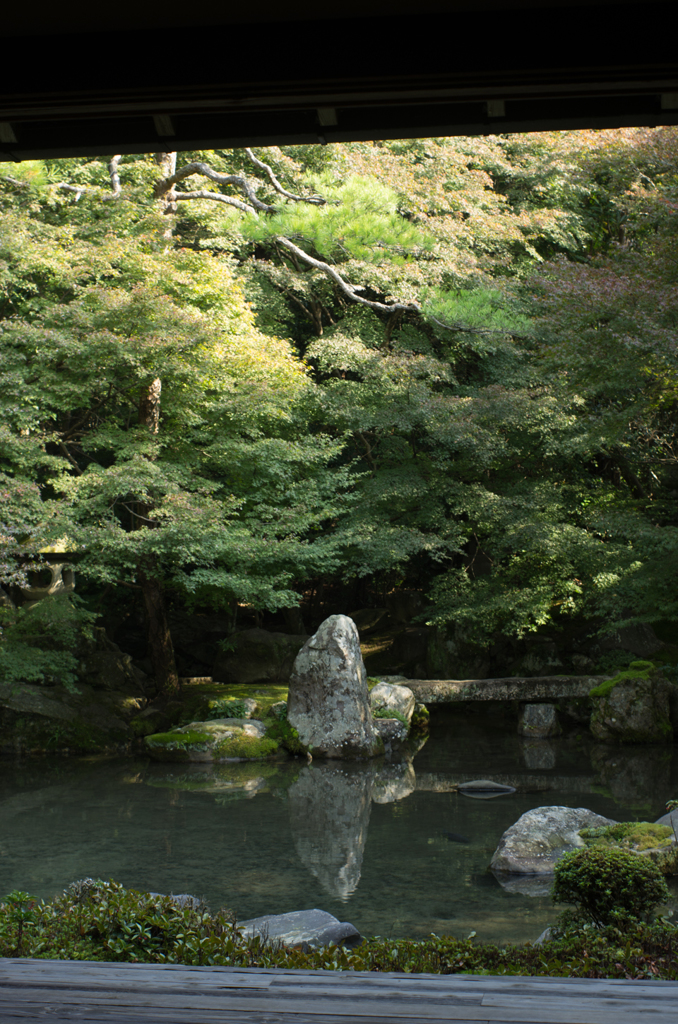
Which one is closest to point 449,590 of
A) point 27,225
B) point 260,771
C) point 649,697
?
point 649,697

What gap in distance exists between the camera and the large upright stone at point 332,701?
11.4 meters

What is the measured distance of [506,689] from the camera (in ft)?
44.8

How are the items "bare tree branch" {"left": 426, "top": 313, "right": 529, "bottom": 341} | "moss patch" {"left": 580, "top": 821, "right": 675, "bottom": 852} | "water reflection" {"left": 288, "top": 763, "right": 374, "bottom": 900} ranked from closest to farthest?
"moss patch" {"left": 580, "top": 821, "right": 675, "bottom": 852} < "water reflection" {"left": 288, "top": 763, "right": 374, "bottom": 900} < "bare tree branch" {"left": 426, "top": 313, "right": 529, "bottom": 341}

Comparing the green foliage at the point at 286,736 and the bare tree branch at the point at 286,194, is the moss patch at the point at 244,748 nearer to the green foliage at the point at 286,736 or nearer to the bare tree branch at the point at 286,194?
the green foliage at the point at 286,736

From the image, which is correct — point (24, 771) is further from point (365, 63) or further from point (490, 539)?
point (365, 63)

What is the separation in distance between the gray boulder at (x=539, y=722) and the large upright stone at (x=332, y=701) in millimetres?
2976

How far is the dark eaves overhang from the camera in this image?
232 centimetres

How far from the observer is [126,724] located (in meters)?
12.8

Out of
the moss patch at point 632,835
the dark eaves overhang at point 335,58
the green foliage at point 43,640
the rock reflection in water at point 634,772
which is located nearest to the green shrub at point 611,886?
the moss patch at point 632,835

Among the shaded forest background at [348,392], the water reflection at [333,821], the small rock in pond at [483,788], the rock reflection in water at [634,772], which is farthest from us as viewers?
the shaded forest background at [348,392]

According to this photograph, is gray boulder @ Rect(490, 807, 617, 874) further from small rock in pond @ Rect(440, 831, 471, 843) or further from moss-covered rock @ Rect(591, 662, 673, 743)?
moss-covered rock @ Rect(591, 662, 673, 743)

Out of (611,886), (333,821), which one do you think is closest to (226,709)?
(333,821)

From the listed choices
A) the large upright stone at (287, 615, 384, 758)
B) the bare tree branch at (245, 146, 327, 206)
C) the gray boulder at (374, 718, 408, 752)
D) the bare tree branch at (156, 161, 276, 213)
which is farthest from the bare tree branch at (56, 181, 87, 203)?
the gray boulder at (374, 718, 408, 752)

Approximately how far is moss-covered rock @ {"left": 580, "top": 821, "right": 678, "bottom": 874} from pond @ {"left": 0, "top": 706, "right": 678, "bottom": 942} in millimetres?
697
